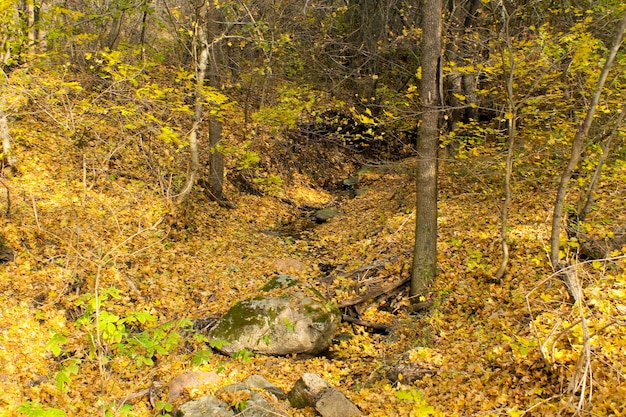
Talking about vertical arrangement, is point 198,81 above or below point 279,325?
above

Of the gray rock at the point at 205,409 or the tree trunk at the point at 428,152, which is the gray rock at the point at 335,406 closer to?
the gray rock at the point at 205,409

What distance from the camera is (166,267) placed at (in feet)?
26.9

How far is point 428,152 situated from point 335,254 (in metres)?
3.92

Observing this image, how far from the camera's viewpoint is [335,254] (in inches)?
390

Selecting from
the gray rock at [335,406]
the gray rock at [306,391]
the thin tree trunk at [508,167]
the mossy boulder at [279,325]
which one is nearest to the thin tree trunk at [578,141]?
the thin tree trunk at [508,167]

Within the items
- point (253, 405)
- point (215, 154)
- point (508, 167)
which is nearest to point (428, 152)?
point (508, 167)

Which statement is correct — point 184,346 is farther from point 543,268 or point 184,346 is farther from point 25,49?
point 25,49

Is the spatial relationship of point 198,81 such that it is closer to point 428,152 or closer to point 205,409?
point 428,152

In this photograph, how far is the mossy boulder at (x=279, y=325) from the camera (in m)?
6.48

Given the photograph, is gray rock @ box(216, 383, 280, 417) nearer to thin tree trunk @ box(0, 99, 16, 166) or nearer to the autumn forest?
the autumn forest

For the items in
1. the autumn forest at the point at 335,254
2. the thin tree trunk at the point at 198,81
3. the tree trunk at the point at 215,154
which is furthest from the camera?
the tree trunk at the point at 215,154

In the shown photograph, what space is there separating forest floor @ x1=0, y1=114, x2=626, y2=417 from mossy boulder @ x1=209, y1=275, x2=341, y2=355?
219 millimetres

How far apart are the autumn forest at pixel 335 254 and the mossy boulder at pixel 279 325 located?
10 centimetres

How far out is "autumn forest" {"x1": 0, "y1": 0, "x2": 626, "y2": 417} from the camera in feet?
13.9
